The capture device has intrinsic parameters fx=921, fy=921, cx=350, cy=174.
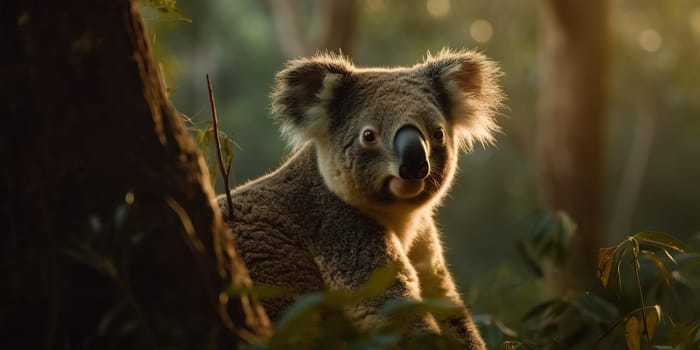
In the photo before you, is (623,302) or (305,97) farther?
(305,97)

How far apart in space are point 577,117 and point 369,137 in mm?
5933

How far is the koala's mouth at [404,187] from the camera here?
2.76m

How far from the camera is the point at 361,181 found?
2840 mm

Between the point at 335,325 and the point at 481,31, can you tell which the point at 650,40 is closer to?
the point at 481,31

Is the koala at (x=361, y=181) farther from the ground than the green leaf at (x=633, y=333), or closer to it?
farther from the ground

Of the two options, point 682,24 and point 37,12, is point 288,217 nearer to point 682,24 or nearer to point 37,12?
point 37,12

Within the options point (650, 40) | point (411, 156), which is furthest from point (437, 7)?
point (411, 156)

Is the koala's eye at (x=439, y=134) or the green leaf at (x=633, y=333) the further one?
the koala's eye at (x=439, y=134)

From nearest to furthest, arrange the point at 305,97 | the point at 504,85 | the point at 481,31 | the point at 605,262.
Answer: the point at 605,262, the point at 305,97, the point at 504,85, the point at 481,31

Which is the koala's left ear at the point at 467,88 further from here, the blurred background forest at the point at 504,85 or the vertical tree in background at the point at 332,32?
the vertical tree in background at the point at 332,32

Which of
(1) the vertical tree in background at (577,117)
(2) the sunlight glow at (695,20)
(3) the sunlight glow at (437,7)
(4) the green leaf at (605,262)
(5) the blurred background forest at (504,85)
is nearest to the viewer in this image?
(4) the green leaf at (605,262)

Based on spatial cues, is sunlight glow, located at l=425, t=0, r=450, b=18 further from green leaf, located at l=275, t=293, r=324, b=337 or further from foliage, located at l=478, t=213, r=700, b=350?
green leaf, located at l=275, t=293, r=324, b=337

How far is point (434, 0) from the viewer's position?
1595cm

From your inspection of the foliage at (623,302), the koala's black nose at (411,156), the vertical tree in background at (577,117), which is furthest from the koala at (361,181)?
the vertical tree in background at (577,117)
